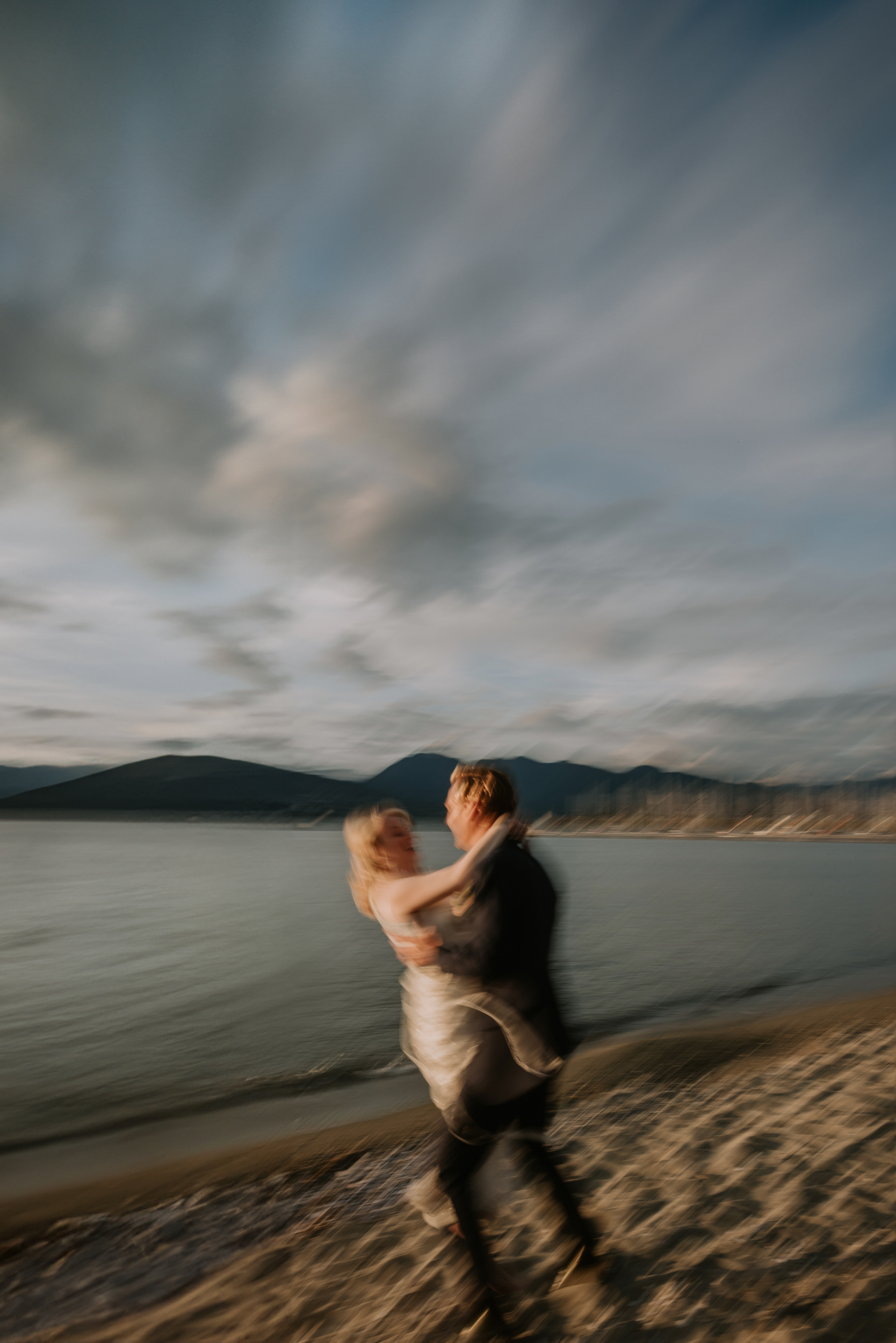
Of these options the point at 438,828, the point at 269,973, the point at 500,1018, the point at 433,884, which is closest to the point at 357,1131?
the point at 500,1018

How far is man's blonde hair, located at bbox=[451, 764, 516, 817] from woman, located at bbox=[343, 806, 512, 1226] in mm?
52

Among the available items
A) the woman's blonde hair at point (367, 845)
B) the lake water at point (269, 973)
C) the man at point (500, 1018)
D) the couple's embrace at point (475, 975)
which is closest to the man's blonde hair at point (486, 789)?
the couple's embrace at point (475, 975)

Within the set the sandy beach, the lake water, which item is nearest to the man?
the sandy beach

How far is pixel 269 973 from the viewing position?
1656 centimetres

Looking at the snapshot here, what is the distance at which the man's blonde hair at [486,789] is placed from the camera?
2697mm

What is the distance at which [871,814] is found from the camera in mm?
157500

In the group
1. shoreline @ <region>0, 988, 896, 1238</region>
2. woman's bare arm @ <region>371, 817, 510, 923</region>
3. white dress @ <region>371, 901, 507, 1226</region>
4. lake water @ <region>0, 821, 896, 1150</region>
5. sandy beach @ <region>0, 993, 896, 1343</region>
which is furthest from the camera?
lake water @ <region>0, 821, 896, 1150</region>

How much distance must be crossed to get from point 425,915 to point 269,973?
50.8 feet

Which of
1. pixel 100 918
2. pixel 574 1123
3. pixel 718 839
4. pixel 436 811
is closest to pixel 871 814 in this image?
pixel 718 839

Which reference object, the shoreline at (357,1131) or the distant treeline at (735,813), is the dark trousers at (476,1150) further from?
the distant treeline at (735,813)

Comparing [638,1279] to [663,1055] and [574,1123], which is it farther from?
[663,1055]

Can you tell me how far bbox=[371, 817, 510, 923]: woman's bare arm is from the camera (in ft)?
8.05

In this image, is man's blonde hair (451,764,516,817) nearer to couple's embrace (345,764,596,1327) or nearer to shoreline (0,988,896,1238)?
couple's embrace (345,764,596,1327)

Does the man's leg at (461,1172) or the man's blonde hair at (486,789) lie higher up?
the man's blonde hair at (486,789)
